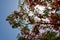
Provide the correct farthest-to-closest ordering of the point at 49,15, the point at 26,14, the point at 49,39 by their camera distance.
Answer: the point at 26,14 < the point at 49,15 < the point at 49,39

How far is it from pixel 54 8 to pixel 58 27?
526 mm

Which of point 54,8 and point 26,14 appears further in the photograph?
point 26,14

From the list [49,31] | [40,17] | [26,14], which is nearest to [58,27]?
[49,31]

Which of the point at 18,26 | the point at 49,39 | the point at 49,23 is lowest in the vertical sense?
the point at 49,39

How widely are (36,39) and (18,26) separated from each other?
2.57ft

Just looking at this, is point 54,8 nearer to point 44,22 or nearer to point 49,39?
point 44,22

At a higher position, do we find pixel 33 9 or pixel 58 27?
pixel 33 9

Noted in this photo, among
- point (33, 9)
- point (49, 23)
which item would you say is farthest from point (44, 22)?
point (33, 9)

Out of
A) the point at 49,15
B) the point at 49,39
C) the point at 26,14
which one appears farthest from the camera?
the point at 26,14

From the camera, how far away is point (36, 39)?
556 centimetres

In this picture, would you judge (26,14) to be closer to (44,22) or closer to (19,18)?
(19,18)

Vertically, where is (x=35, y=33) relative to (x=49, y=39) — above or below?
above

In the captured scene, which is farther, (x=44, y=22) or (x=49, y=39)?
(x=44, y=22)

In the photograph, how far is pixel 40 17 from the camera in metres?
5.71
